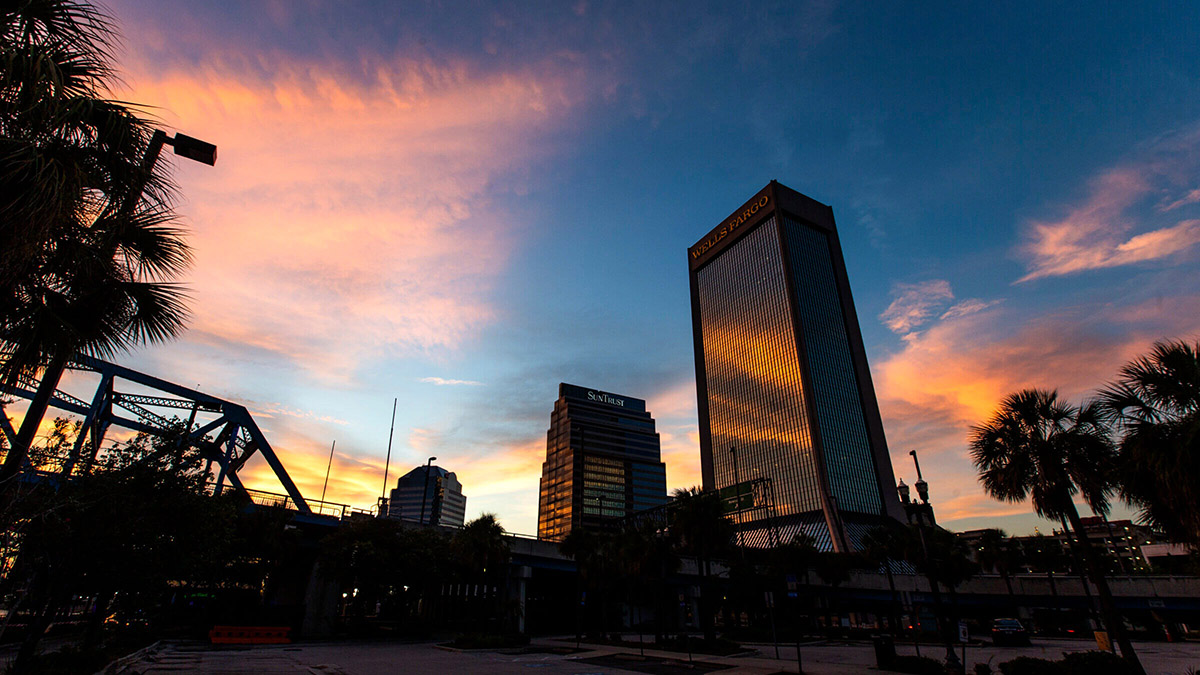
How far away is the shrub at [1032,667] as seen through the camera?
16.0m

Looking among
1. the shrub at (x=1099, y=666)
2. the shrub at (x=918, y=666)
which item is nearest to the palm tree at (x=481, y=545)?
the shrub at (x=918, y=666)

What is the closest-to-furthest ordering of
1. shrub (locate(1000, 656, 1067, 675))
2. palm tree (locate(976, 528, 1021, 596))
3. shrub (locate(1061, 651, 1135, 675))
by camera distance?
shrub (locate(1061, 651, 1135, 675)), shrub (locate(1000, 656, 1067, 675)), palm tree (locate(976, 528, 1021, 596))

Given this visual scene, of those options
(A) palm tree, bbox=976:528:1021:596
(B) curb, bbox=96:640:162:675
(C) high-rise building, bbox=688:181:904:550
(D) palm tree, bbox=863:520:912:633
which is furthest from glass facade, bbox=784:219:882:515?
(B) curb, bbox=96:640:162:675

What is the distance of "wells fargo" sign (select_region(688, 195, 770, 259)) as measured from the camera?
545 ft

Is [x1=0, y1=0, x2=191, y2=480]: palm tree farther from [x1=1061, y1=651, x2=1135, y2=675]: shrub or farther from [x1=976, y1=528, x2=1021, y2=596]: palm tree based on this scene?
[x1=976, y1=528, x2=1021, y2=596]: palm tree

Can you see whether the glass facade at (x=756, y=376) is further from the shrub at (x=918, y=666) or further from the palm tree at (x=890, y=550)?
the shrub at (x=918, y=666)

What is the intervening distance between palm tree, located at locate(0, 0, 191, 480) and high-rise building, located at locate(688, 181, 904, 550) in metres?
123

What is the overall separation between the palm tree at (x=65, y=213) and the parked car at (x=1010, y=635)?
53.6m

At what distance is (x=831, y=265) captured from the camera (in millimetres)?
161750

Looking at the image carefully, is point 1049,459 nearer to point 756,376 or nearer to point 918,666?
point 918,666

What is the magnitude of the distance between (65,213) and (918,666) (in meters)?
29.6

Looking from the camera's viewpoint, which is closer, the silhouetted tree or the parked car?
the silhouetted tree

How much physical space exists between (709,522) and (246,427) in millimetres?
60796

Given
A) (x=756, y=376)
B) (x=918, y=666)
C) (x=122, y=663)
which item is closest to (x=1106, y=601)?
(x=918, y=666)
